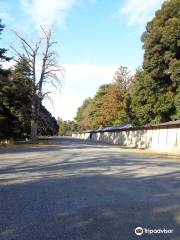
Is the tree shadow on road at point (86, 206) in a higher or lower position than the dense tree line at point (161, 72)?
lower

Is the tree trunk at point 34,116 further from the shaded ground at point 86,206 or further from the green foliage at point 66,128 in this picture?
the green foliage at point 66,128

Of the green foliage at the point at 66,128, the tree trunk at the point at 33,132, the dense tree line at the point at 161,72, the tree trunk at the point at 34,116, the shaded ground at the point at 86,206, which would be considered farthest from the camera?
the green foliage at the point at 66,128

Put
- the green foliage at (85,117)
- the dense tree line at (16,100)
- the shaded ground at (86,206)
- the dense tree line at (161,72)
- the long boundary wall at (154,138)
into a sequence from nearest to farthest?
the shaded ground at (86,206)
the long boundary wall at (154,138)
the dense tree line at (161,72)
the dense tree line at (16,100)
the green foliage at (85,117)

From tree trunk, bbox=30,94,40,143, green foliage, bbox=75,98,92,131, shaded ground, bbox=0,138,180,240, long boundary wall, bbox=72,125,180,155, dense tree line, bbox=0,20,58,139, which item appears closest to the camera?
shaded ground, bbox=0,138,180,240

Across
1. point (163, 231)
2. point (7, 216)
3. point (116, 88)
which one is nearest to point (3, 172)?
point (7, 216)

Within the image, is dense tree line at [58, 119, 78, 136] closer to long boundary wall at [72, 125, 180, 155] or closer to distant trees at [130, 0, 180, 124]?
long boundary wall at [72, 125, 180, 155]

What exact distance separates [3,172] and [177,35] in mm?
27494

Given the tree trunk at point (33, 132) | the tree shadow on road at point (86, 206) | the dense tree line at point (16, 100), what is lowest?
the tree shadow on road at point (86, 206)

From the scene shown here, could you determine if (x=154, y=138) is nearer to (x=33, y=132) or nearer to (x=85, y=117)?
(x=33, y=132)

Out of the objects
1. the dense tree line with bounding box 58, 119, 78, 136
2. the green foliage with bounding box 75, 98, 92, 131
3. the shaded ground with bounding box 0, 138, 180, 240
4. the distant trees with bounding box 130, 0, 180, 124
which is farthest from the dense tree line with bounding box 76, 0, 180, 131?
the dense tree line with bounding box 58, 119, 78, 136

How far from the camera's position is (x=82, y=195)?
909cm

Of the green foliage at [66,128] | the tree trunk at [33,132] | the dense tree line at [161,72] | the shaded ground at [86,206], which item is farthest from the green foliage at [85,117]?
the shaded ground at [86,206]

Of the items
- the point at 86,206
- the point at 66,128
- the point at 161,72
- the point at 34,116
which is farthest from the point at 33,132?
the point at 66,128

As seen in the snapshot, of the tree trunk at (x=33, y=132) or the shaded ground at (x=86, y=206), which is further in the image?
the tree trunk at (x=33, y=132)
